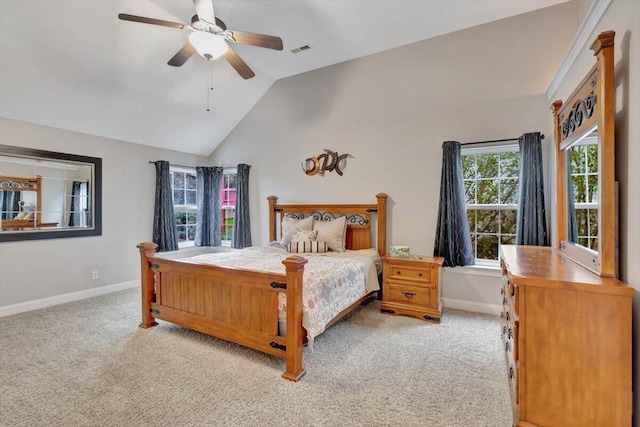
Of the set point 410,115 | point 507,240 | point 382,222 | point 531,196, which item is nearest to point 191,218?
point 382,222

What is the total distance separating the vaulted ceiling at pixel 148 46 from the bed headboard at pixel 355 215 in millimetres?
2100

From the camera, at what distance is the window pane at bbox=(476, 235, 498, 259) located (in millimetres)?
3764

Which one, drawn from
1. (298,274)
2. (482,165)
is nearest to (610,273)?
(298,274)

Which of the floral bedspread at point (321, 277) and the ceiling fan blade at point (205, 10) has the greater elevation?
the ceiling fan blade at point (205, 10)

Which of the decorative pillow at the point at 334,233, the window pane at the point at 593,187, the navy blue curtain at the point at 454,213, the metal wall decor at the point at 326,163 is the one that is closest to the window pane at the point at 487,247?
the navy blue curtain at the point at 454,213

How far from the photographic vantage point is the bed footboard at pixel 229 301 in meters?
2.29

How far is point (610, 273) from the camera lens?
153cm

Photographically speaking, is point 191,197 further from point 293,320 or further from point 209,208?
point 293,320

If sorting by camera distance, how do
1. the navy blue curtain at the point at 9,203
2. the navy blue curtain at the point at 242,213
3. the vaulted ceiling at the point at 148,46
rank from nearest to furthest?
the vaulted ceiling at the point at 148,46, the navy blue curtain at the point at 9,203, the navy blue curtain at the point at 242,213

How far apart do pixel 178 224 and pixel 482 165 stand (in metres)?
5.12

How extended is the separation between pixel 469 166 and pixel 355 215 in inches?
64.1

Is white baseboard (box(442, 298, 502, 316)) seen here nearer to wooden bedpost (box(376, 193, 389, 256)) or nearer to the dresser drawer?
the dresser drawer

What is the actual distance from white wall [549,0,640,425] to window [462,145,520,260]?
6.57 feet

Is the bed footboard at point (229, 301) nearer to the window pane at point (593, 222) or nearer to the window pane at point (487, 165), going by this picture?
the window pane at point (593, 222)
